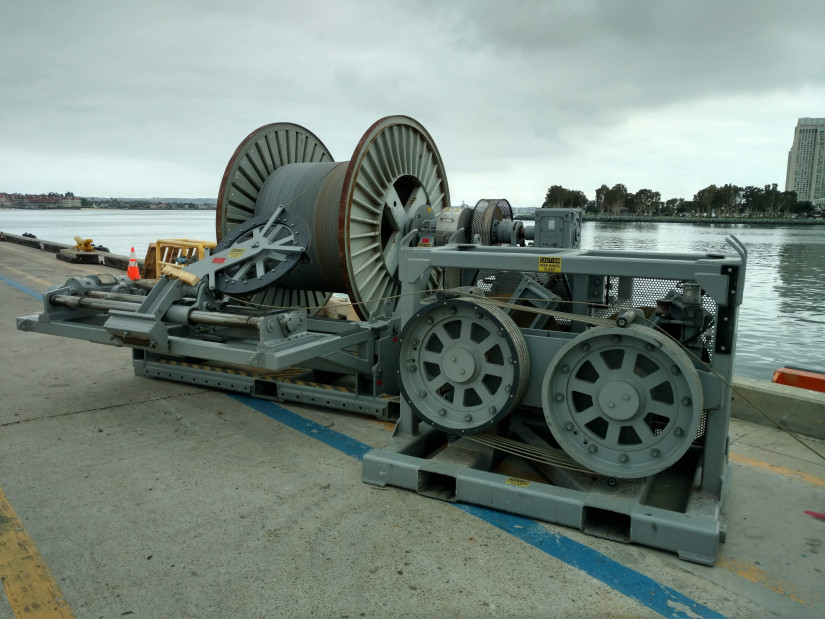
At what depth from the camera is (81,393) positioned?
6434mm

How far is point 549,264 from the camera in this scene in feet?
13.6

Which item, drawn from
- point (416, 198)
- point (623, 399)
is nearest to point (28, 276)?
point (416, 198)

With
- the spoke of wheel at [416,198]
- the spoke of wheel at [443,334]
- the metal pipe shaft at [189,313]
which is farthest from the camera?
the spoke of wheel at [416,198]

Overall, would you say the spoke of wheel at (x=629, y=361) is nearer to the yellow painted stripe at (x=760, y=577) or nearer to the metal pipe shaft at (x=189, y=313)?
the yellow painted stripe at (x=760, y=577)

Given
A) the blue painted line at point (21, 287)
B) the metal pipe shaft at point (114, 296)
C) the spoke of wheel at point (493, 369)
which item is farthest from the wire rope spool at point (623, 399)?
the blue painted line at point (21, 287)

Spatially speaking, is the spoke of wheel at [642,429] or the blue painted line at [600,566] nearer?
the blue painted line at [600,566]

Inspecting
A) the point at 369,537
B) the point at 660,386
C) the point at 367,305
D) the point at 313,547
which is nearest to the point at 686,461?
the point at 660,386

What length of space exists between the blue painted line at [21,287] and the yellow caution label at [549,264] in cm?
1216

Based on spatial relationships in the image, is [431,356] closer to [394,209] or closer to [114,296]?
[394,209]

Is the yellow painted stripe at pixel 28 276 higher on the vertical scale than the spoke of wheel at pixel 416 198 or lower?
lower

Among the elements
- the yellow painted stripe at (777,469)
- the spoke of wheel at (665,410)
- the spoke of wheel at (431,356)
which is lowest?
the yellow painted stripe at (777,469)

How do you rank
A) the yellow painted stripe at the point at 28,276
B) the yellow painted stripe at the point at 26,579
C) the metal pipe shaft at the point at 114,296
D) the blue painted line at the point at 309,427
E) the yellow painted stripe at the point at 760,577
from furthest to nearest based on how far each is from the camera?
Result: 1. the yellow painted stripe at the point at 28,276
2. the metal pipe shaft at the point at 114,296
3. the blue painted line at the point at 309,427
4. the yellow painted stripe at the point at 760,577
5. the yellow painted stripe at the point at 26,579

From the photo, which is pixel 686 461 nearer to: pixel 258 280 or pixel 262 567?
→ pixel 262 567

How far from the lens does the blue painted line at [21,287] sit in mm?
13508
